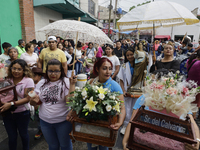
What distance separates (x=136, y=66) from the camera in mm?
3271

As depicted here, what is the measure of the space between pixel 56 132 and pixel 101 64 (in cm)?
131

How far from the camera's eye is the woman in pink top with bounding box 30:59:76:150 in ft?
6.81

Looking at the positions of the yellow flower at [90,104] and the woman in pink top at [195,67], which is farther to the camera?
the woman in pink top at [195,67]

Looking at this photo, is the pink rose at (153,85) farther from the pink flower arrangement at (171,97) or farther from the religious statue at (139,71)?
the religious statue at (139,71)

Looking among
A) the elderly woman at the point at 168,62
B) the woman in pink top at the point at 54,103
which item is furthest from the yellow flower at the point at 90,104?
the elderly woman at the point at 168,62

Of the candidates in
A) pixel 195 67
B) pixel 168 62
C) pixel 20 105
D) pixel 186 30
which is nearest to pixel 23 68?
pixel 20 105

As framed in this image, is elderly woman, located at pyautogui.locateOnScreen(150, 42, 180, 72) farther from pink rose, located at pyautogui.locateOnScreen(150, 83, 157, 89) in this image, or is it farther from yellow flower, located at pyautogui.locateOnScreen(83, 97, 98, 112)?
yellow flower, located at pyautogui.locateOnScreen(83, 97, 98, 112)

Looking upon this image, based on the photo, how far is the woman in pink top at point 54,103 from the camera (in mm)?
2074

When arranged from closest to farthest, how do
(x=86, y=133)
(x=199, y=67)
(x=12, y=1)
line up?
(x=86, y=133) → (x=199, y=67) → (x=12, y=1)

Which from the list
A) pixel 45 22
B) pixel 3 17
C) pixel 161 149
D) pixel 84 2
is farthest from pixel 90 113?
pixel 84 2

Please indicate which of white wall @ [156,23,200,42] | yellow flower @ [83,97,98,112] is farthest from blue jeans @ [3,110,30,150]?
white wall @ [156,23,200,42]

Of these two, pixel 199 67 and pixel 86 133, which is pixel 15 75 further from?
pixel 199 67

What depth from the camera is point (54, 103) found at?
82.3 inches

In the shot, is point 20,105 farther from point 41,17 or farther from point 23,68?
point 41,17
